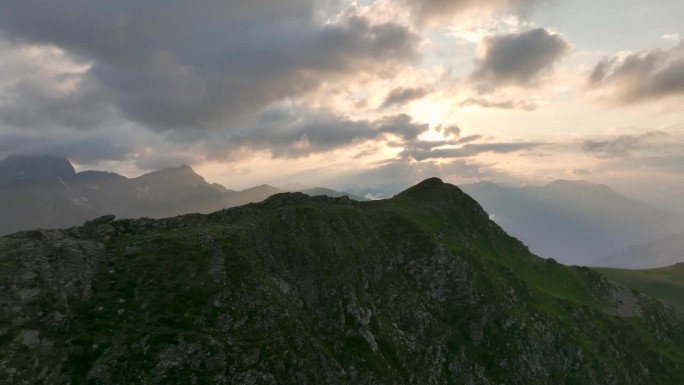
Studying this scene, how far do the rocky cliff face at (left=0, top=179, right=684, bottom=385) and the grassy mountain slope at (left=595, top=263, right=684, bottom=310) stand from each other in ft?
244

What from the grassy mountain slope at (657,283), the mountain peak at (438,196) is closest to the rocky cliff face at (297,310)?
the mountain peak at (438,196)

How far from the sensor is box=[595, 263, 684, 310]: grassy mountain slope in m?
162

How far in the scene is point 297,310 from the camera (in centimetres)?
5634

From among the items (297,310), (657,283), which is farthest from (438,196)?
(657,283)

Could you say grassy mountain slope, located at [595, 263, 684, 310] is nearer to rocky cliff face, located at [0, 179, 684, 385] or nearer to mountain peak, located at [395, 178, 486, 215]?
rocky cliff face, located at [0, 179, 684, 385]

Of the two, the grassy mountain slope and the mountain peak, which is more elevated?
the mountain peak

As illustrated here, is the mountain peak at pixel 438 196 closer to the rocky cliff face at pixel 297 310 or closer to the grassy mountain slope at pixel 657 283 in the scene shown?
the rocky cliff face at pixel 297 310

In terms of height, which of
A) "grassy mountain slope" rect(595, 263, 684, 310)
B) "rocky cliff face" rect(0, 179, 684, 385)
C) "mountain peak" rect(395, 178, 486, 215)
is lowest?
"grassy mountain slope" rect(595, 263, 684, 310)

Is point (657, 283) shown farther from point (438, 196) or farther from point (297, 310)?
point (297, 310)

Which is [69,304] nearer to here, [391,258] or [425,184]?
[391,258]

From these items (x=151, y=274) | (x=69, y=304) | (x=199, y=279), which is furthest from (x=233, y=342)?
(x=69, y=304)

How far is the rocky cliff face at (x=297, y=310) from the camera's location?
42219 mm

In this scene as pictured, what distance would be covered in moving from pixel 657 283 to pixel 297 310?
194m

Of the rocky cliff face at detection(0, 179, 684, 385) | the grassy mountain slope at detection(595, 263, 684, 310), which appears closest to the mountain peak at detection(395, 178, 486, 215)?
the rocky cliff face at detection(0, 179, 684, 385)
